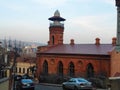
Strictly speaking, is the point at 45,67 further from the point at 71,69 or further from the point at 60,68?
the point at 71,69

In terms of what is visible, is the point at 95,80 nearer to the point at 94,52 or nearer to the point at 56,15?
the point at 94,52

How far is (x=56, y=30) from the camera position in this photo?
67875 millimetres

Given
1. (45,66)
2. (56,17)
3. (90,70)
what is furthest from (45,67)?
(56,17)

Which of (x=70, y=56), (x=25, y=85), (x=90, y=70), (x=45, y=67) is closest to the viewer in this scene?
(x=25, y=85)

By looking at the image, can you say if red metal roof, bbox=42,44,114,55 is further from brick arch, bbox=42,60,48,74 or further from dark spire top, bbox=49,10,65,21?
dark spire top, bbox=49,10,65,21

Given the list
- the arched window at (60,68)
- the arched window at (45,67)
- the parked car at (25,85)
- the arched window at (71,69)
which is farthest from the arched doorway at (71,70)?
the parked car at (25,85)

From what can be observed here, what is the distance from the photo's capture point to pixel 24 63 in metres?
85.4

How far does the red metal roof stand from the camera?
5234 centimetres

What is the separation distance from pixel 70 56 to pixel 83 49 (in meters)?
2.89

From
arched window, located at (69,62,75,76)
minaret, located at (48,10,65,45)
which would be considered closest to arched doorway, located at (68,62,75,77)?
arched window, located at (69,62,75,76)

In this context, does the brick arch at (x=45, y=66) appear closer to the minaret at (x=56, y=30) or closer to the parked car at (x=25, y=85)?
the minaret at (x=56, y=30)

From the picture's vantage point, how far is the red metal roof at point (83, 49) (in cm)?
5234

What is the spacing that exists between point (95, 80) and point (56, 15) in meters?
24.2

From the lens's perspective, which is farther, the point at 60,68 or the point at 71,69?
the point at 60,68
